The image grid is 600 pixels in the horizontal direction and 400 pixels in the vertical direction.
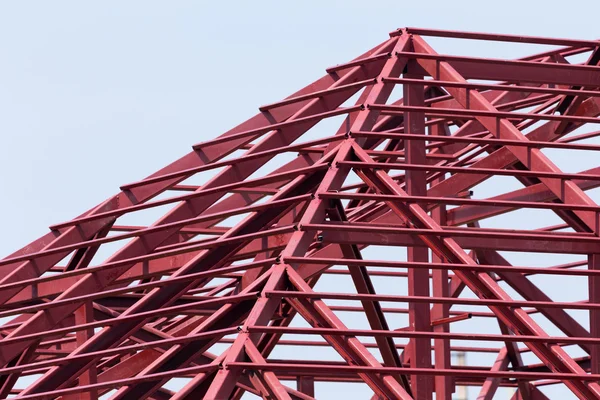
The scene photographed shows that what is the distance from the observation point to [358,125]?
16.8 metres

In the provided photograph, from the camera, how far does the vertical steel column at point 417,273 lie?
49.6 ft

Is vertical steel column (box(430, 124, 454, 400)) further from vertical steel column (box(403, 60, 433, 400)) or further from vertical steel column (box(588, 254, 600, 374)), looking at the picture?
vertical steel column (box(588, 254, 600, 374))

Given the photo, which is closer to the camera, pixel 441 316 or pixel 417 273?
pixel 417 273

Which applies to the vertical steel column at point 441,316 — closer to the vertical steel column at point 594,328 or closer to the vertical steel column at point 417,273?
the vertical steel column at point 417,273

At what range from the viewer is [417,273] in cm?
1605

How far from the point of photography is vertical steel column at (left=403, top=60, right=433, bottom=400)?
15123 millimetres

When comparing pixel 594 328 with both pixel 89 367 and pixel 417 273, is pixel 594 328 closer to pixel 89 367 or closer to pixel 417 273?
pixel 417 273

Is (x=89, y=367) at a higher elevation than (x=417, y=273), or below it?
below

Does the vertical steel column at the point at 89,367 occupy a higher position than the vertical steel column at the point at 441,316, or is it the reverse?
the vertical steel column at the point at 441,316

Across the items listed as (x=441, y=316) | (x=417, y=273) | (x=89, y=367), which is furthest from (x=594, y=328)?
(x=89, y=367)

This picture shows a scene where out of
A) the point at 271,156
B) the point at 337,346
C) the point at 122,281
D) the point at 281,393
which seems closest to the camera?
the point at 281,393

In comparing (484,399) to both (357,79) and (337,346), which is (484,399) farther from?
(337,346)

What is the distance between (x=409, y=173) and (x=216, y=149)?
14.2 feet

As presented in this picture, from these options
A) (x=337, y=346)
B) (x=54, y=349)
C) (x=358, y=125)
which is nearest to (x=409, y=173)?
(x=358, y=125)
